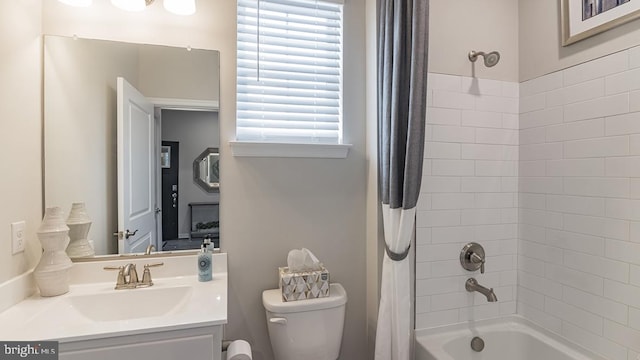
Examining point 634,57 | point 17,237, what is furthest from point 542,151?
point 17,237

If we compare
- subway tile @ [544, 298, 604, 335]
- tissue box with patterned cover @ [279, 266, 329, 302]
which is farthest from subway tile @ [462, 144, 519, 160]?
tissue box with patterned cover @ [279, 266, 329, 302]

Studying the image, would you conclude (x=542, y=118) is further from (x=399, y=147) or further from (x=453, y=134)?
(x=399, y=147)

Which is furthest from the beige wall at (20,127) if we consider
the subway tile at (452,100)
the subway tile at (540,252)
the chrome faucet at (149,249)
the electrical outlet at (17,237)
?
the subway tile at (540,252)

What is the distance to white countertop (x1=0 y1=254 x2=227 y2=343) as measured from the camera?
1.00 meters

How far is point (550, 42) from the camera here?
1695mm

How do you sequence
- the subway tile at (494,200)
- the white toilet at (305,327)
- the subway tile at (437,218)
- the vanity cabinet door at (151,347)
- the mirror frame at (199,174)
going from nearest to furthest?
the vanity cabinet door at (151,347), the white toilet at (305,327), the mirror frame at (199,174), the subway tile at (437,218), the subway tile at (494,200)

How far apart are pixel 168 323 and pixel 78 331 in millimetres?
259

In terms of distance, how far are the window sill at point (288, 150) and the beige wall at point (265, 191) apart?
0.03 meters

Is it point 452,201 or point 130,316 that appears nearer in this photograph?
point 130,316

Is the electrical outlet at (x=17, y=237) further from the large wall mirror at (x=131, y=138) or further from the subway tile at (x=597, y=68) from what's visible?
the subway tile at (x=597, y=68)

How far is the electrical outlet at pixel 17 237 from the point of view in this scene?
4.01 ft

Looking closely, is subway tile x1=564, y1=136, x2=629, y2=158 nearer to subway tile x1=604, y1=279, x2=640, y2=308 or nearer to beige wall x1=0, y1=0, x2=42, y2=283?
subway tile x1=604, y1=279, x2=640, y2=308

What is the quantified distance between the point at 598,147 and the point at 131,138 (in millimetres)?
2182

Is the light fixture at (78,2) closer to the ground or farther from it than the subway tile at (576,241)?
farther from it
